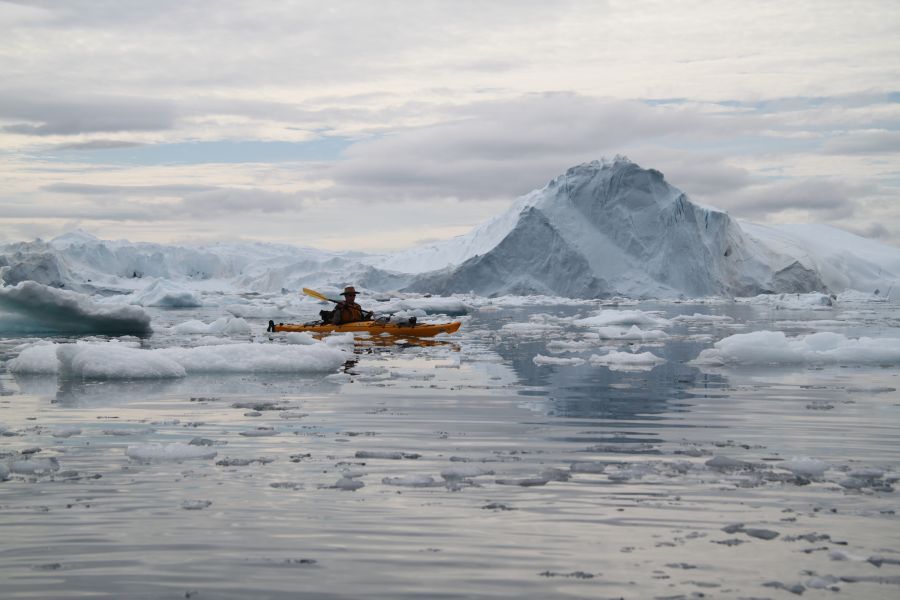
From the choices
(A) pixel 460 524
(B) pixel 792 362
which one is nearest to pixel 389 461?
(A) pixel 460 524

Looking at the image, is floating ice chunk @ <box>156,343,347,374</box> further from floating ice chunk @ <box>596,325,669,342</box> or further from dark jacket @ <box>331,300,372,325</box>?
floating ice chunk @ <box>596,325,669,342</box>

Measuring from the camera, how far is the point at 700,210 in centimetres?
4531

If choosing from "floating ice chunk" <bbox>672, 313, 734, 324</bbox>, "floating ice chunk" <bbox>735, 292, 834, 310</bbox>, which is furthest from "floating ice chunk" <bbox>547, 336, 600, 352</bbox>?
"floating ice chunk" <bbox>735, 292, 834, 310</bbox>

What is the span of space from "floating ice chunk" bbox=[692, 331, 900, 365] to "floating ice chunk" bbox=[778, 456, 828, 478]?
7311 millimetres

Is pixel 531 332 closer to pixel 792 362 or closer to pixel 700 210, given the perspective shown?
pixel 792 362

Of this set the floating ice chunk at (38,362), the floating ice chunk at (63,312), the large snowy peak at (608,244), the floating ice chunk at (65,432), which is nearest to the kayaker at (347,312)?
the floating ice chunk at (63,312)

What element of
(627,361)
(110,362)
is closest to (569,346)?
(627,361)

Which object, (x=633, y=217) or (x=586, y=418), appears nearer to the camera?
(x=586, y=418)

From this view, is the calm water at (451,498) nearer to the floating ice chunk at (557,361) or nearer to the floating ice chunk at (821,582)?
the floating ice chunk at (821,582)

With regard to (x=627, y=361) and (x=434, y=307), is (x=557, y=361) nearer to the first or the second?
(x=627, y=361)

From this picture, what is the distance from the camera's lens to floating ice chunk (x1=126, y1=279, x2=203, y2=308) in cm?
3635

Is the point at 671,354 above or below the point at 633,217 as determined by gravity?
below

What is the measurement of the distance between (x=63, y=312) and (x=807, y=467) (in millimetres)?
15665

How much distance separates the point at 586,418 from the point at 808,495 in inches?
115
